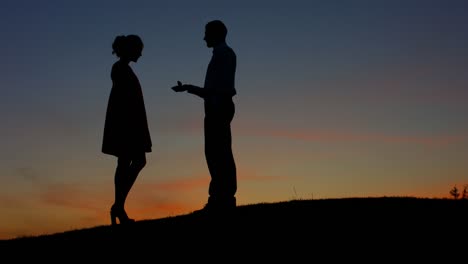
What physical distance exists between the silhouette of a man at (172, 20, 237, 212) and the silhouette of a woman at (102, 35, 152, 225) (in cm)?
114

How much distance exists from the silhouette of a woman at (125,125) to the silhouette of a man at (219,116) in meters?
1.14

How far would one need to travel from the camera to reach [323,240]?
10094 mm

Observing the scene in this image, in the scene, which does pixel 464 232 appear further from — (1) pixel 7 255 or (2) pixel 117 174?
(1) pixel 7 255

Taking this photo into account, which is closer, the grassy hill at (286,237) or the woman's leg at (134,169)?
the grassy hill at (286,237)

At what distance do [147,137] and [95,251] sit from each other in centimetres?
232

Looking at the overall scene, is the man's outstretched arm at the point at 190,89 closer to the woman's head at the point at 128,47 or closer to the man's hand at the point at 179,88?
the man's hand at the point at 179,88

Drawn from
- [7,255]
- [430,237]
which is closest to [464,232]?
[430,237]

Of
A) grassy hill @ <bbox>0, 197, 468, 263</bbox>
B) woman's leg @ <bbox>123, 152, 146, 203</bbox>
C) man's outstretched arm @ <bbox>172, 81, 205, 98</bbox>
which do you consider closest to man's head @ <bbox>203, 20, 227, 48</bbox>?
man's outstretched arm @ <bbox>172, 81, 205, 98</bbox>

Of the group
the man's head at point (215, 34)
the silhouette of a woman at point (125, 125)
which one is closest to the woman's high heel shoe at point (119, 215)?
the silhouette of a woman at point (125, 125)

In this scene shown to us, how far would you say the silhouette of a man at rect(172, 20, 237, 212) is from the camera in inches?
476

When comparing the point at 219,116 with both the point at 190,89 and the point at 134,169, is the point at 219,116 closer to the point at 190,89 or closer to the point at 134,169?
the point at 190,89

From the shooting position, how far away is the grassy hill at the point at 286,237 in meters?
9.55

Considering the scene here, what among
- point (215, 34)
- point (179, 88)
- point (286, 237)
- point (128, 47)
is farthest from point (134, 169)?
point (286, 237)

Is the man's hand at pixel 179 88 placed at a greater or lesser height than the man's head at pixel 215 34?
lesser
